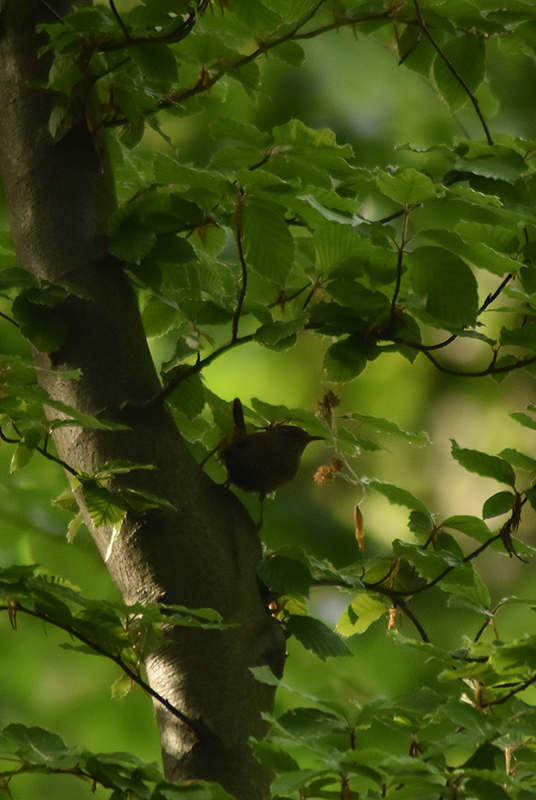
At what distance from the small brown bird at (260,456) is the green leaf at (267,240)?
0.57 feet

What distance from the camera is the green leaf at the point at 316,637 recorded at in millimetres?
674

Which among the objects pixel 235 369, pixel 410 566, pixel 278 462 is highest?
pixel 278 462

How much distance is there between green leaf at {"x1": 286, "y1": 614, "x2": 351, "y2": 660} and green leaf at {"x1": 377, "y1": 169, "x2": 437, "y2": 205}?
0.35 meters

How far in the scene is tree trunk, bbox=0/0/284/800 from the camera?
63cm

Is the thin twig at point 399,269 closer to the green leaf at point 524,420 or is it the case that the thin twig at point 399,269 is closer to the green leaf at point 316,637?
the green leaf at point 524,420

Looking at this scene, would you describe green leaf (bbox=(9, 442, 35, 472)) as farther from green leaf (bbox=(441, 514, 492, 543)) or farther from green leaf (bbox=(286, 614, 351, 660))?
green leaf (bbox=(441, 514, 492, 543))

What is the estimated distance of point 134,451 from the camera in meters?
0.70

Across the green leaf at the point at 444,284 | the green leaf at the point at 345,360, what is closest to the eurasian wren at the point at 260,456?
the green leaf at the point at 345,360

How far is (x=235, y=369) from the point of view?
1771 mm

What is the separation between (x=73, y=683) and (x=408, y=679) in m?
0.64

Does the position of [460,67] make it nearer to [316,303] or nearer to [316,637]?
[316,303]

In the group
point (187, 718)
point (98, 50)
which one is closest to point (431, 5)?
point (98, 50)

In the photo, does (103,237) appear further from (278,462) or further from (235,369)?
(235,369)

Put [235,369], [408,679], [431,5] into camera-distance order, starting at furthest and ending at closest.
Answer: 1. [235,369]
2. [408,679]
3. [431,5]
